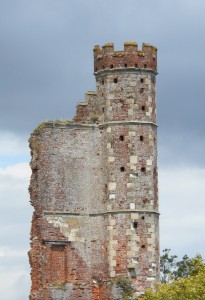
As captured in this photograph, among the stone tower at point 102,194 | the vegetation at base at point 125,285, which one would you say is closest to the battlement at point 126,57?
the stone tower at point 102,194

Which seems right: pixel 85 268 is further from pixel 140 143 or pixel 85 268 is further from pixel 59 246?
pixel 140 143

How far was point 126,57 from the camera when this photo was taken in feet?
274

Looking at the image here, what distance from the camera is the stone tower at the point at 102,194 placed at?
81312mm

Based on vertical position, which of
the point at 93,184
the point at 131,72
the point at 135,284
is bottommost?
the point at 135,284

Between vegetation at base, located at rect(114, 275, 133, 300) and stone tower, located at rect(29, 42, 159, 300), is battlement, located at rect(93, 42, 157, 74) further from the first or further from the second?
vegetation at base, located at rect(114, 275, 133, 300)

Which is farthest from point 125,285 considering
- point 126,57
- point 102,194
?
point 126,57

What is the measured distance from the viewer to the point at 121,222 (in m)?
81.6

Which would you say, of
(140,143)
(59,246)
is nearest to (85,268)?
(59,246)

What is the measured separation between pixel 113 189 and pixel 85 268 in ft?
13.7

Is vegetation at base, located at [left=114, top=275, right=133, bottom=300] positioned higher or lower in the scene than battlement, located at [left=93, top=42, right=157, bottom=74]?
lower

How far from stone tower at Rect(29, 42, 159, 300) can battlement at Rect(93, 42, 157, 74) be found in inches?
2.0

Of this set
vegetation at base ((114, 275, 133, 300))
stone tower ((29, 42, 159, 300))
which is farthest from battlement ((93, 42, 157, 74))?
vegetation at base ((114, 275, 133, 300))

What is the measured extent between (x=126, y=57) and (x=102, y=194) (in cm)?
712

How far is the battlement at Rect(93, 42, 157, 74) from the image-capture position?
83250mm
